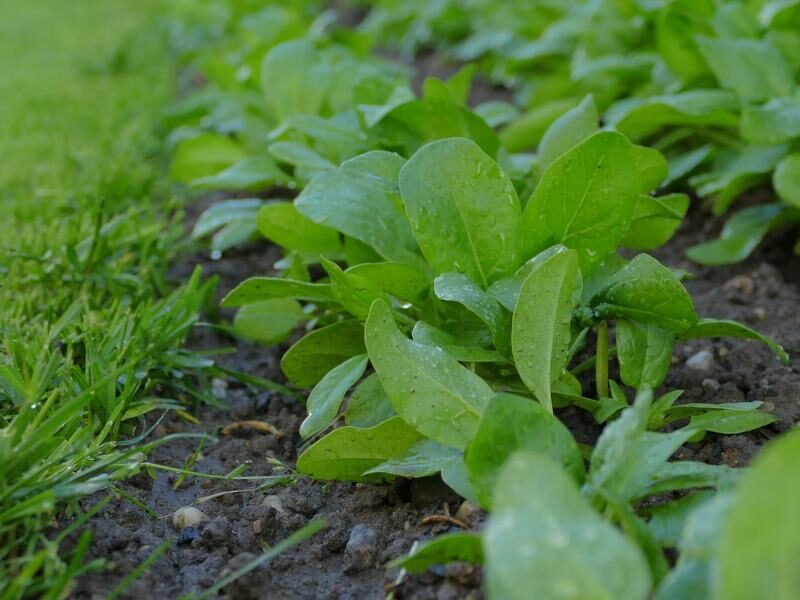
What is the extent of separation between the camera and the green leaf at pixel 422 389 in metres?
1.30

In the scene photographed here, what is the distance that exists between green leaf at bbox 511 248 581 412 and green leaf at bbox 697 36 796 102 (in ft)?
3.76

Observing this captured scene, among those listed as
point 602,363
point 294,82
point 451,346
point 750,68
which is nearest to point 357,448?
point 451,346

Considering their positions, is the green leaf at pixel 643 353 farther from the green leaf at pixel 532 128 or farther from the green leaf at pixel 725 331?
the green leaf at pixel 532 128

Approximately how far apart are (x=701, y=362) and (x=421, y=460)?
66 centimetres

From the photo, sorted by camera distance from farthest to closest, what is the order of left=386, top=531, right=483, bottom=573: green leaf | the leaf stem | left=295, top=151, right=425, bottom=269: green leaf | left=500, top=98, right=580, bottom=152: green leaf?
left=500, top=98, right=580, bottom=152: green leaf < left=295, top=151, right=425, bottom=269: green leaf < the leaf stem < left=386, top=531, right=483, bottom=573: green leaf

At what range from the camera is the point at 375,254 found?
1.85 meters

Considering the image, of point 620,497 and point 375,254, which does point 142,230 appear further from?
point 620,497

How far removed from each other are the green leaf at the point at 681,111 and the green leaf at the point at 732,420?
98 cm

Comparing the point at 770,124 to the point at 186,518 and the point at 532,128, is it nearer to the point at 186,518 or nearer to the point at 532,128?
the point at 532,128

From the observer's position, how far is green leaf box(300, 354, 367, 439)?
143cm

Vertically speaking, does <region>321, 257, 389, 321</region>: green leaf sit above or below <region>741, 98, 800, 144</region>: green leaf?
above

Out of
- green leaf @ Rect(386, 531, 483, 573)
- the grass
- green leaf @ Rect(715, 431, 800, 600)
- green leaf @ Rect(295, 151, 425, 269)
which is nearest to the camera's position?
green leaf @ Rect(715, 431, 800, 600)

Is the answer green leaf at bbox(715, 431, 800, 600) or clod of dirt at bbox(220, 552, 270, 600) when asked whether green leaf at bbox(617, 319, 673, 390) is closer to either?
clod of dirt at bbox(220, 552, 270, 600)

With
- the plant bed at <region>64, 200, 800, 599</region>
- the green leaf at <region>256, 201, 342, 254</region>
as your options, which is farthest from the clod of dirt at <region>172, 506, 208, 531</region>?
the green leaf at <region>256, 201, 342, 254</region>
